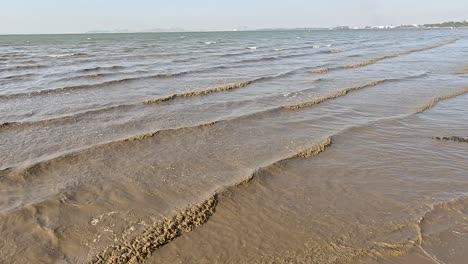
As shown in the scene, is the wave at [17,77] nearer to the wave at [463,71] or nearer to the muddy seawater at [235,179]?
the muddy seawater at [235,179]

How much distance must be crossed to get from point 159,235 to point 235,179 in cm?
214

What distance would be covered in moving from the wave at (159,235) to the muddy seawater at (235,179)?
0.06 ft

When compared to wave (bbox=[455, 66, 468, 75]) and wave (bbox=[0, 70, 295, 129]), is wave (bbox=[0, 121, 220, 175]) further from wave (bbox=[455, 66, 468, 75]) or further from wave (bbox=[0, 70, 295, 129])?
wave (bbox=[455, 66, 468, 75])

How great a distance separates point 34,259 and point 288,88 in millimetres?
12996

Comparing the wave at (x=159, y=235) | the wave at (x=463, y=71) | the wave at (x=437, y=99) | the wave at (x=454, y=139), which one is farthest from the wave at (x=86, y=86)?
the wave at (x=463, y=71)

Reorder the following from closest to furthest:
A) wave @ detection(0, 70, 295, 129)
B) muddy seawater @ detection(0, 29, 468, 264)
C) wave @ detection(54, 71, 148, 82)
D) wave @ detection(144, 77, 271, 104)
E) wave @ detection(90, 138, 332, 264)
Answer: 1. wave @ detection(90, 138, 332, 264)
2. muddy seawater @ detection(0, 29, 468, 264)
3. wave @ detection(0, 70, 295, 129)
4. wave @ detection(144, 77, 271, 104)
5. wave @ detection(54, 71, 148, 82)

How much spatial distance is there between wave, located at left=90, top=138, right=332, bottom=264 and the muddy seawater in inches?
0.7

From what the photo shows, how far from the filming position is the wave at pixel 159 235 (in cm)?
443

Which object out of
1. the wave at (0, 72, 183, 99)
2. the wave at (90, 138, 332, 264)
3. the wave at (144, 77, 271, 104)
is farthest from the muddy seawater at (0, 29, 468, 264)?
the wave at (0, 72, 183, 99)

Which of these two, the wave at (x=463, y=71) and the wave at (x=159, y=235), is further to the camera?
the wave at (x=463, y=71)

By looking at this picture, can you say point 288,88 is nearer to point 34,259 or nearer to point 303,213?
point 303,213

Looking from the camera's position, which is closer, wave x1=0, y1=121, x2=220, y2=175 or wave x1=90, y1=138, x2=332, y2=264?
wave x1=90, y1=138, x2=332, y2=264

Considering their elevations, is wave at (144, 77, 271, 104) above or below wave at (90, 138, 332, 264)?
above

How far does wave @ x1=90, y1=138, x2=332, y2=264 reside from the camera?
443 cm
